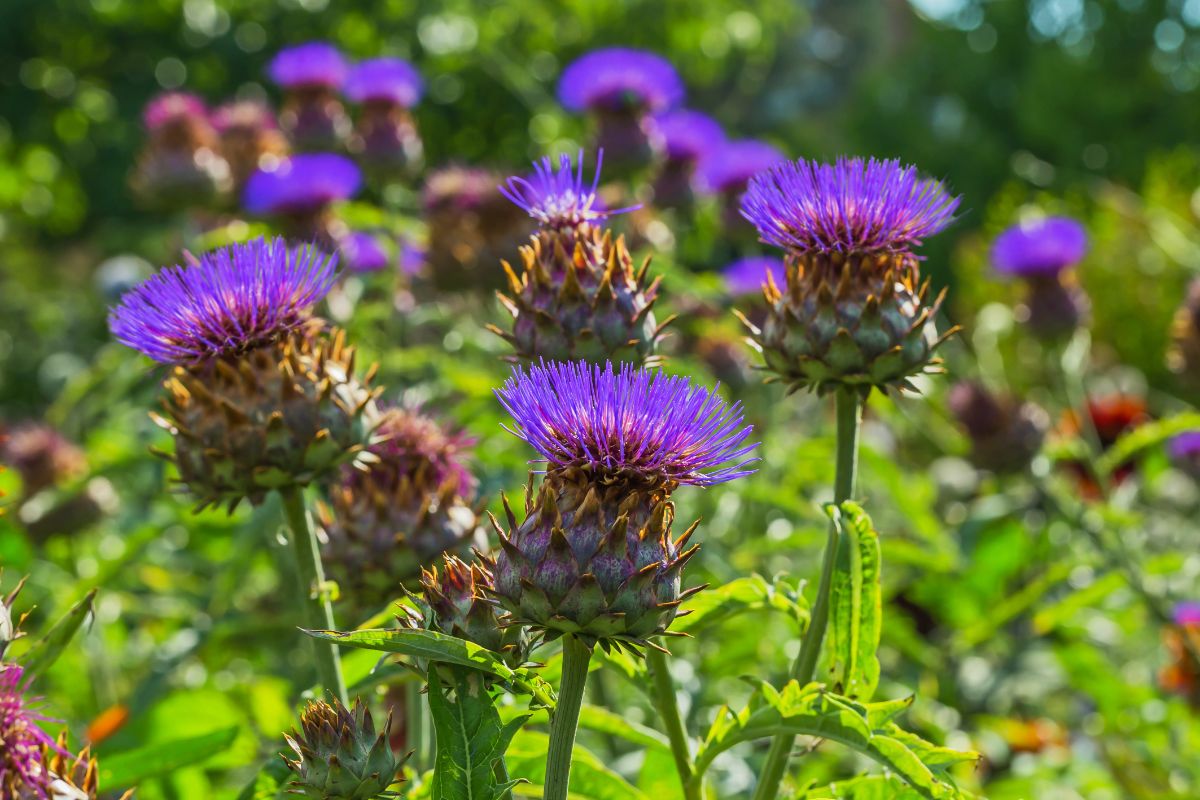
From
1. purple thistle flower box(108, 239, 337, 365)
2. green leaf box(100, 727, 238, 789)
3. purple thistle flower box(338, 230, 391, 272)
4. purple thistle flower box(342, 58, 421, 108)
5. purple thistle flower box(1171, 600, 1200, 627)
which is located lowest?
green leaf box(100, 727, 238, 789)

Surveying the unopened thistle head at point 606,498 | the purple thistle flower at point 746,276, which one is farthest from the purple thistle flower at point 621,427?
the purple thistle flower at point 746,276

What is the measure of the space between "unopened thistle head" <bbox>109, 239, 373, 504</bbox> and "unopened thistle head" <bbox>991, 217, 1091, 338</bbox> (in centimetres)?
274

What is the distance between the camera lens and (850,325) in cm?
188

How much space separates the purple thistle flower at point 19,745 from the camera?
132 cm

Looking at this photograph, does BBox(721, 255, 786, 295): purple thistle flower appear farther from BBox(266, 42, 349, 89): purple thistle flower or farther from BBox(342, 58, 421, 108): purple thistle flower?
BBox(266, 42, 349, 89): purple thistle flower

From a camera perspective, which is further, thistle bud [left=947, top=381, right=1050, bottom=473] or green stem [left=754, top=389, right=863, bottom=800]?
thistle bud [left=947, top=381, right=1050, bottom=473]

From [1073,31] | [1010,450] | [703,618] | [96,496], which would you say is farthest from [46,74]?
[1073,31]

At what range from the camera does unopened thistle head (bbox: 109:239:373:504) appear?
1.84 meters

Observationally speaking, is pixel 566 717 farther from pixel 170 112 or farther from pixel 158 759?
pixel 170 112

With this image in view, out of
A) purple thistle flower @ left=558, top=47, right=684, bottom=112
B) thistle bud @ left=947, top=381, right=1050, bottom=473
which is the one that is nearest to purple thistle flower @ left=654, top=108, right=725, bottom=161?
purple thistle flower @ left=558, top=47, right=684, bottom=112

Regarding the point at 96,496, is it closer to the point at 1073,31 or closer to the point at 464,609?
the point at 464,609

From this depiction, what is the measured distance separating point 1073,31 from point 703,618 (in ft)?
86.5

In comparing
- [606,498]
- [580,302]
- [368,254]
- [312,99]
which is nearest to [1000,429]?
[368,254]

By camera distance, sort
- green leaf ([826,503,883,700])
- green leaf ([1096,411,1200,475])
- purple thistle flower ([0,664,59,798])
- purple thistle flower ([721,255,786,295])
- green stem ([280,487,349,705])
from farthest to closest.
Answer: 1. purple thistle flower ([721,255,786,295])
2. green leaf ([1096,411,1200,475])
3. green stem ([280,487,349,705])
4. green leaf ([826,503,883,700])
5. purple thistle flower ([0,664,59,798])
